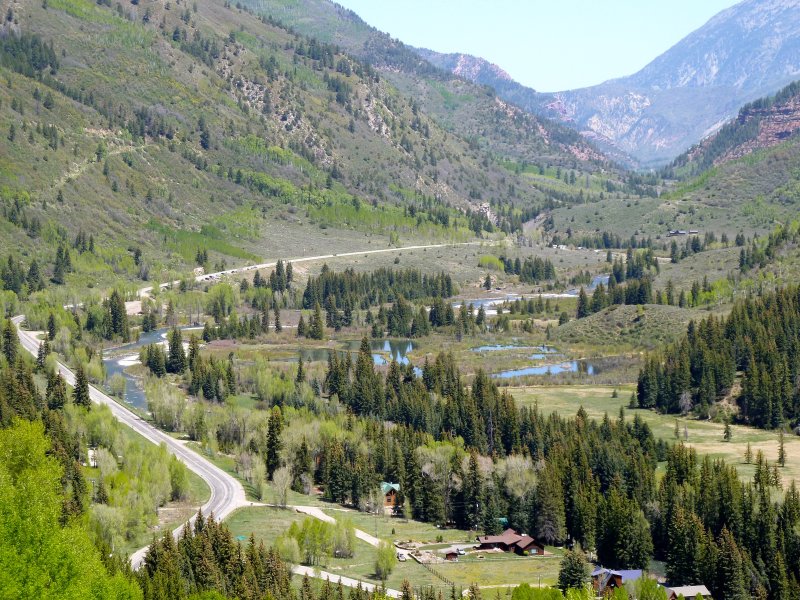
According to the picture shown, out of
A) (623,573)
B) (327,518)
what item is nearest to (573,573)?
(623,573)

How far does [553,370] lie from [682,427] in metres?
43.5

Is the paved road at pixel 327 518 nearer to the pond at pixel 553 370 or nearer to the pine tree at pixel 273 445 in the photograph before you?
the pine tree at pixel 273 445

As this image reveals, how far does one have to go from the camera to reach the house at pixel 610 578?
3540 inches

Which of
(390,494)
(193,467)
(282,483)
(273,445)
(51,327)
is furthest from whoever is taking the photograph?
(51,327)

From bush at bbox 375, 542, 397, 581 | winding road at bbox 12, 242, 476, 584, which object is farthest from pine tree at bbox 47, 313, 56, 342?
bush at bbox 375, 542, 397, 581

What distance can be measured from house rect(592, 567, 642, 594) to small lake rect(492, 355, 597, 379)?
87824 millimetres

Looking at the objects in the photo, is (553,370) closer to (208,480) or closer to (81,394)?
(81,394)

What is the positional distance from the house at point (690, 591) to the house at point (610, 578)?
9.36 ft

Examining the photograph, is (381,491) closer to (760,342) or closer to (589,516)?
(589,516)

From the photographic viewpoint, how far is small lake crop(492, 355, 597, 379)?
184m

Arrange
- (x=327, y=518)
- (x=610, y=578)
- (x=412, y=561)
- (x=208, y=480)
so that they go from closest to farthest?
(x=610, y=578) < (x=412, y=561) < (x=327, y=518) < (x=208, y=480)

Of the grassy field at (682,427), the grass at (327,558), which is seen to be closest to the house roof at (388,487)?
the grass at (327,558)

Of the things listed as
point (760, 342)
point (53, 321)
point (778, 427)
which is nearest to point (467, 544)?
point (778, 427)

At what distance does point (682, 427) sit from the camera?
145625mm
